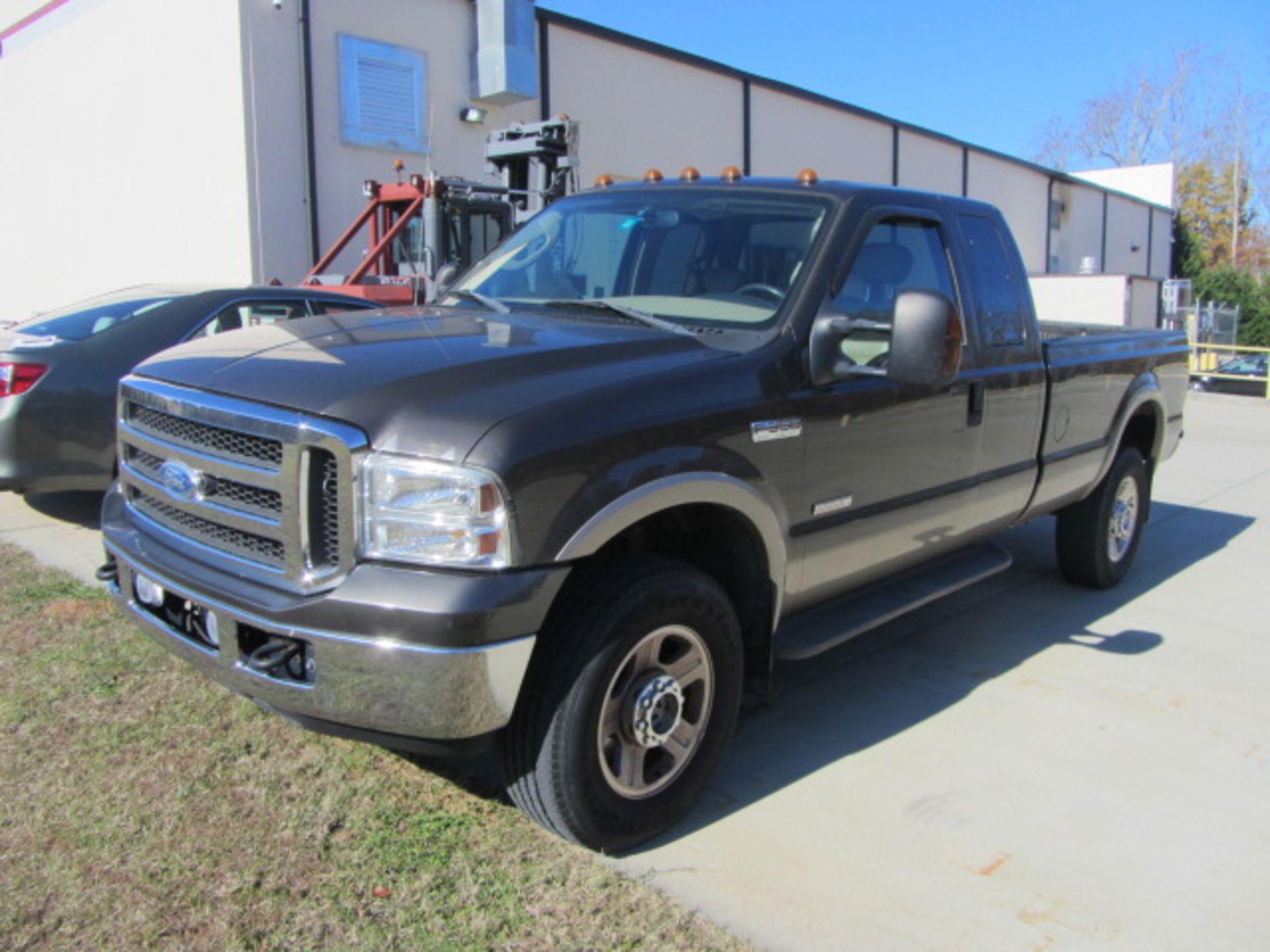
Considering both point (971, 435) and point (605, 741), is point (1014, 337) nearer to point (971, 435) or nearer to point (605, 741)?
point (971, 435)

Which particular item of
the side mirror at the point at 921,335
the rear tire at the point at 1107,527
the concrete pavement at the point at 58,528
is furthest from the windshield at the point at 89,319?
the rear tire at the point at 1107,527

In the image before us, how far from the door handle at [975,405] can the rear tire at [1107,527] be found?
1.80 m

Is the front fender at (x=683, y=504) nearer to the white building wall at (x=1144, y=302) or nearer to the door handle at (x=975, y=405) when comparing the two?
the door handle at (x=975, y=405)

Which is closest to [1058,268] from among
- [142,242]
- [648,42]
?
[648,42]

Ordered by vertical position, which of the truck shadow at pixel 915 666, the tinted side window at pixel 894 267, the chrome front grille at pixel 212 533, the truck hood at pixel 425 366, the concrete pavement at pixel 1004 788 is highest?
the tinted side window at pixel 894 267

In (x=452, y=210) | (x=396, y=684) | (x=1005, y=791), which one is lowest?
(x=1005, y=791)

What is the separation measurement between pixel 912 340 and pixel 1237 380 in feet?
69.5

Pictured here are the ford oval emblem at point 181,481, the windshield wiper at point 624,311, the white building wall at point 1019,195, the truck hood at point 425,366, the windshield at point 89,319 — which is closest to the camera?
the truck hood at point 425,366

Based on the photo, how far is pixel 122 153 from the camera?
15.0 metres

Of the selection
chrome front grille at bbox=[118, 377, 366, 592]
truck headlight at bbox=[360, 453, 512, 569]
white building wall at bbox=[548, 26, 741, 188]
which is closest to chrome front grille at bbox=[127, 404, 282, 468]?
chrome front grille at bbox=[118, 377, 366, 592]

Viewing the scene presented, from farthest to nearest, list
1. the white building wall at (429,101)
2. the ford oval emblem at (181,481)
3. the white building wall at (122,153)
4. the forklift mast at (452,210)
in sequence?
the white building wall at (429,101) → the white building wall at (122,153) → the forklift mast at (452,210) → the ford oval emblem at (181,481)

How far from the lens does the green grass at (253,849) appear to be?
2.69 meters

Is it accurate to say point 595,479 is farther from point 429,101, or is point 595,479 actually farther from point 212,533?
point 429,101

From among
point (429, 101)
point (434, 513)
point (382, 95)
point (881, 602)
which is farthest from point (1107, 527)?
point (429, 101)
